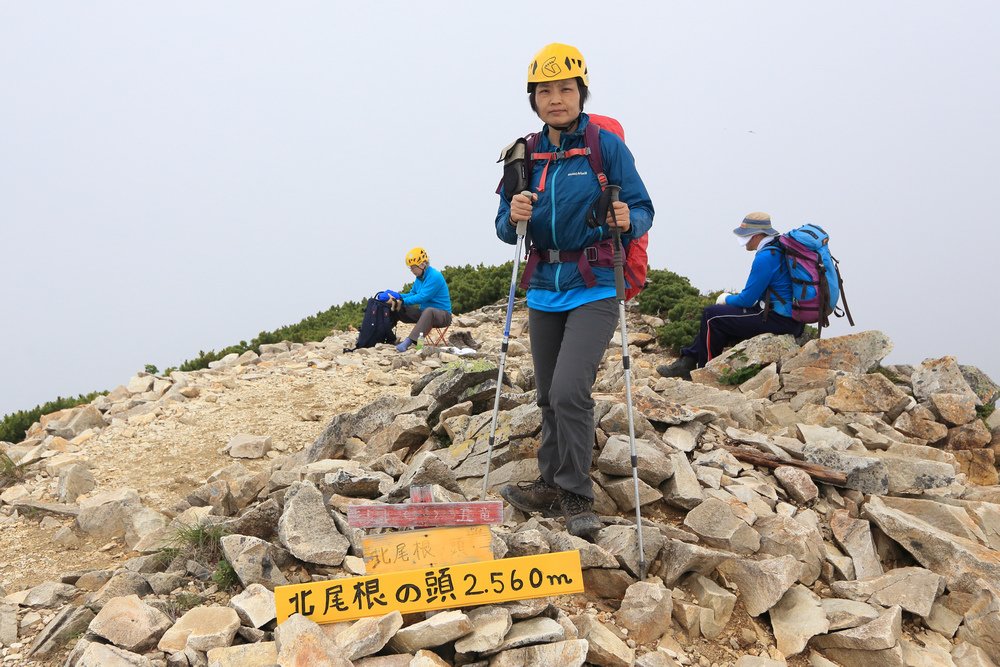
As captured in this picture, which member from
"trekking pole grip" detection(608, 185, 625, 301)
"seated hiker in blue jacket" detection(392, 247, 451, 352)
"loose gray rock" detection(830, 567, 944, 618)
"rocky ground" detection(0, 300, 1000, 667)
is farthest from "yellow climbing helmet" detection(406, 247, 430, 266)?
"loose gray rock" detection(830, 567, 944, 618)

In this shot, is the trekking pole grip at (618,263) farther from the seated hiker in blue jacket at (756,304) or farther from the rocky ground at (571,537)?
the seated hiker in blue jacket at (756,304)

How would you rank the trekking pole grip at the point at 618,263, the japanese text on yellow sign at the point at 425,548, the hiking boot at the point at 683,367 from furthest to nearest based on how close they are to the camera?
the hiking boot at the point at 683,367 → the trekking pole grip at the point at 618,263 → the japanese text on yellow sign at the point at 425,548

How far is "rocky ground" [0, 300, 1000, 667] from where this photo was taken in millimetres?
4406

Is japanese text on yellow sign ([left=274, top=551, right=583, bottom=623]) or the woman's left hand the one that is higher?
the woman's left hand

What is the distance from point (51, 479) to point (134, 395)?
4.22 m

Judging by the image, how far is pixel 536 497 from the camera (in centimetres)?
575

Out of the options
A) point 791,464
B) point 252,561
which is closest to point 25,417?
point 252,561

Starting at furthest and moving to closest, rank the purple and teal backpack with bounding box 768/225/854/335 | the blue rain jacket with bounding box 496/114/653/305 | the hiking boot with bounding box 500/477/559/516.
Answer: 1. the purple and teal backpack with bounding box 768/225/854/335
2. the hiking boot with bounding box 500/477/559/516
3. the blue rain jacket with bounding box 496/114/653/305

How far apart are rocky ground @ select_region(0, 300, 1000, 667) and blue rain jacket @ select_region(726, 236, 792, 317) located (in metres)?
1.31

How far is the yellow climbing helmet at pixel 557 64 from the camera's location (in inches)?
201

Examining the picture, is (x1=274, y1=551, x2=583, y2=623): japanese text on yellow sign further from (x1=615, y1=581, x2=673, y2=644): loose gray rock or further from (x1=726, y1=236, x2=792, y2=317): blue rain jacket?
(x1=726, y1=236, x2=792, y2=317): blue rain jacket

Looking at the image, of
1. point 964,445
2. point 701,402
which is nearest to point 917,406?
point 964,445

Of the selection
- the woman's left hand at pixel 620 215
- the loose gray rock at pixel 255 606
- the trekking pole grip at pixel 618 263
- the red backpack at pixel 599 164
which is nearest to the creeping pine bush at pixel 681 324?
the red backpack at pixel 599 164

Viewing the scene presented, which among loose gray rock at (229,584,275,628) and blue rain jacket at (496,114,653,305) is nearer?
loose gray rock at (229,584,275,628)
